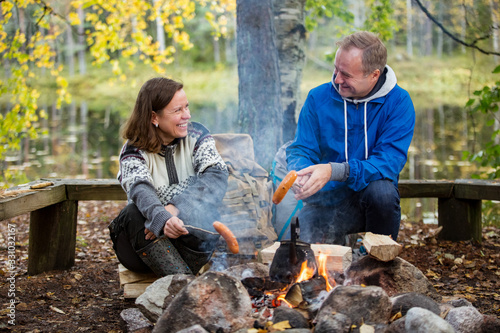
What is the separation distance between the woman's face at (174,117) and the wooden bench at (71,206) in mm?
1034

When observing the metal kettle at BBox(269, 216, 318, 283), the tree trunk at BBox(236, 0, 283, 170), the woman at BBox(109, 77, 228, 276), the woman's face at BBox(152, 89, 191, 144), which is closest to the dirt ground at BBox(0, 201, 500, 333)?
the woman at BBox(109, 77, 228, 276)

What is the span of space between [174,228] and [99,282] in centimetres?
116

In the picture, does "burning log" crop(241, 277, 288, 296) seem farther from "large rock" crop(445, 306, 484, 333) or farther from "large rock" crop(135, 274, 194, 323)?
"large rock" crop(445, 306, 484, 333)

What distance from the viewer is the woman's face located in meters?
2.88

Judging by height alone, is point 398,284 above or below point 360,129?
below

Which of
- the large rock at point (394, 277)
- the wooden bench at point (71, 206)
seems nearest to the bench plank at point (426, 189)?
the wooden bench at point (71, 206)

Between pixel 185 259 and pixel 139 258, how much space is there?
0.92ft

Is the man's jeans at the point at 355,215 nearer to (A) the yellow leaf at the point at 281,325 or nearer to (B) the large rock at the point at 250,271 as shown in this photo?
(B) the large rock at the point at 250,271

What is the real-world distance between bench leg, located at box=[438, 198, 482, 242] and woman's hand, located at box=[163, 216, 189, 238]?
264 cm

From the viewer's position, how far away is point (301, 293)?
7.49 ft

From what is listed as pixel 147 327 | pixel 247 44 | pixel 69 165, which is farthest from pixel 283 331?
pixel 69 165

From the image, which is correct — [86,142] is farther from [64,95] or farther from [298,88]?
[298,88]

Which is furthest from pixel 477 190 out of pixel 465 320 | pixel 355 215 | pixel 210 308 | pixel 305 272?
pixel 210 308

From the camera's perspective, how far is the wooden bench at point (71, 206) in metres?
3.50
